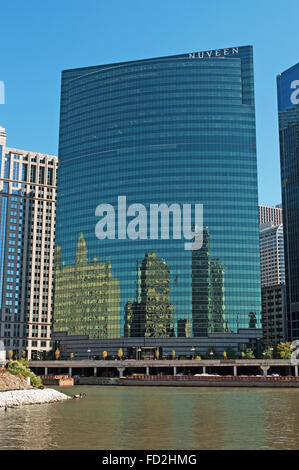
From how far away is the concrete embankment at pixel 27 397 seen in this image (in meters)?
84.1

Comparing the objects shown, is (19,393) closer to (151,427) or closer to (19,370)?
(19,370)

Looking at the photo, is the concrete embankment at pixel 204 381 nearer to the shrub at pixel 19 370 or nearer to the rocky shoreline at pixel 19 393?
the shrub at pixel 19 370

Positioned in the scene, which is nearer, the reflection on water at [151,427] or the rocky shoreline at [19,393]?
the reflection on water at [151,427]

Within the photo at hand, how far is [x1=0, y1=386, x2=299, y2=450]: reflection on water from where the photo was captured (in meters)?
45.4

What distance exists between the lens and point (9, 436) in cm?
4966

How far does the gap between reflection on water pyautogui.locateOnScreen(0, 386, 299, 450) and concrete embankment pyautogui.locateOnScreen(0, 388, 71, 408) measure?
5.38 meters

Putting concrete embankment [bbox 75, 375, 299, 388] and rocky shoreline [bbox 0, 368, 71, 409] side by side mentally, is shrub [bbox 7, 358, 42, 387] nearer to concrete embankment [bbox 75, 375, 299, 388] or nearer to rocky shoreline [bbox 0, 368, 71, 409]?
rocky shoreline [bbox 0, 368, 71, 409]

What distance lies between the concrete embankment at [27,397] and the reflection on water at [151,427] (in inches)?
212

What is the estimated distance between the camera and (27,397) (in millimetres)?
90312

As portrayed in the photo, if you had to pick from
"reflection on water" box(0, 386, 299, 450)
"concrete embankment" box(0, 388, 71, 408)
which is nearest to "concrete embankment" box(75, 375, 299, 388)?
"concrete embankment" box(0, 388, 71, 408)

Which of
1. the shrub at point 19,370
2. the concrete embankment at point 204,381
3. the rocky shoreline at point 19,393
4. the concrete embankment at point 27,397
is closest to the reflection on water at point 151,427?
the concrete embankment at point 27,397
